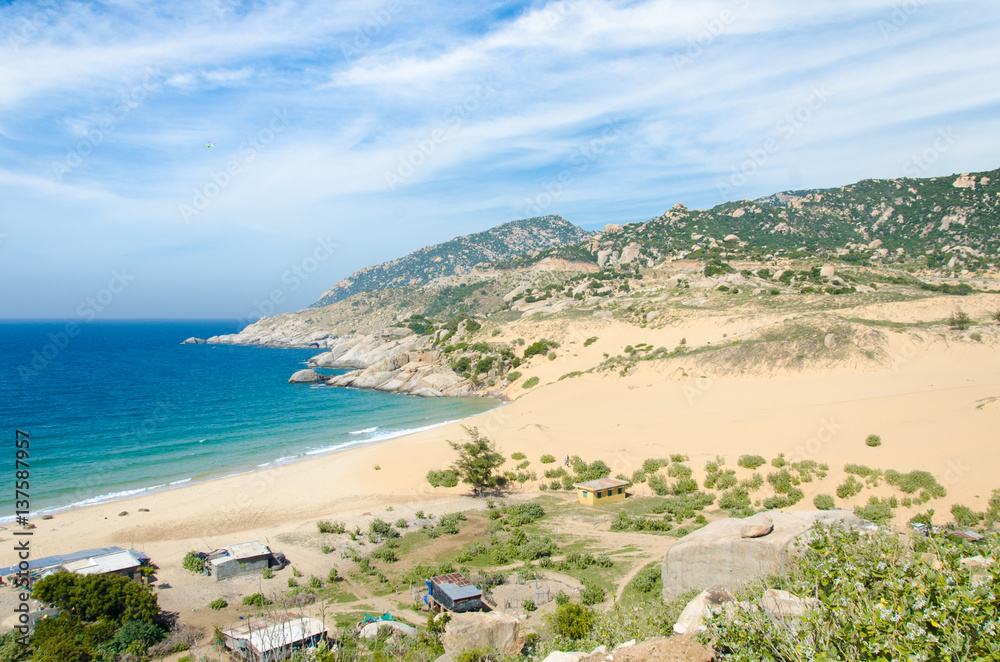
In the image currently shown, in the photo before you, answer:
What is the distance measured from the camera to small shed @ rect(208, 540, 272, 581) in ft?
58.8

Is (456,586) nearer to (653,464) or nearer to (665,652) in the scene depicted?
(665,652)

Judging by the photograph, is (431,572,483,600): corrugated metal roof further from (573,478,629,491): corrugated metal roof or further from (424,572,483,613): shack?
(573,478,629,491): corrugated metal roof

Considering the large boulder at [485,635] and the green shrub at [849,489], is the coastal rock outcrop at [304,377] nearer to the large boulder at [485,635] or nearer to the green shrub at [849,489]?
the green shrub at [849,489]

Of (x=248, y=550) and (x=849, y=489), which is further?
(x=849, y=489)

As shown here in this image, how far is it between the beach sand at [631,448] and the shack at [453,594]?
17.5 ft

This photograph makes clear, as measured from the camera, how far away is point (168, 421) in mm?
45406

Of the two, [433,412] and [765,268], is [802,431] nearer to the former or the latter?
[433,412]

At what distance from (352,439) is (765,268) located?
Result: 6290 cm

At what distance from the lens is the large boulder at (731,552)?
10.3 m

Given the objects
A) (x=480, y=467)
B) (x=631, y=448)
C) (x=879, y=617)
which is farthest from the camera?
(x=631, y=448)

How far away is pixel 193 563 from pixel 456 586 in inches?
412

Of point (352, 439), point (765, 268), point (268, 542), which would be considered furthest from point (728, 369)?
point (765, 268)

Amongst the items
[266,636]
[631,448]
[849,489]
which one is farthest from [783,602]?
[631,448]

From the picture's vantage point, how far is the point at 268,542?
21.2 meters
